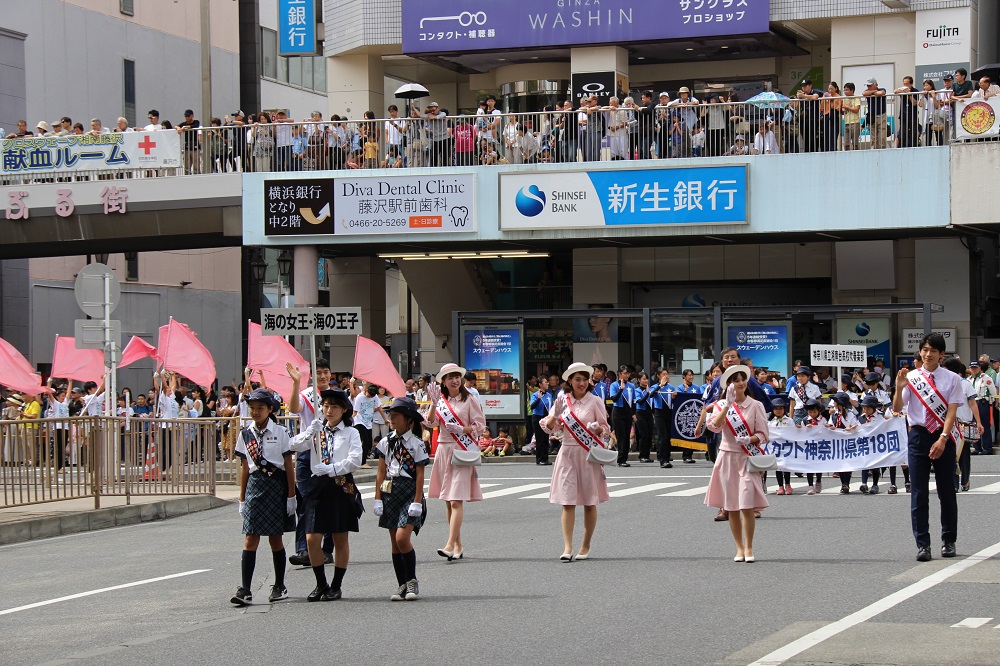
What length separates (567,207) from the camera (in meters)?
30.6

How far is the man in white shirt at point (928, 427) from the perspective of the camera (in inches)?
484

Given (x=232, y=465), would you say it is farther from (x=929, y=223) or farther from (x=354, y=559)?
(x=929, y=223)

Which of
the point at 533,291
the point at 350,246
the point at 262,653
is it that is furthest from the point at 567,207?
the point at 262,653

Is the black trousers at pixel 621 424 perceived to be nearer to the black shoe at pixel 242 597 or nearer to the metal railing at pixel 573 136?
the metal railing at pixel 573 136

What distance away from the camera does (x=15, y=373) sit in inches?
1004

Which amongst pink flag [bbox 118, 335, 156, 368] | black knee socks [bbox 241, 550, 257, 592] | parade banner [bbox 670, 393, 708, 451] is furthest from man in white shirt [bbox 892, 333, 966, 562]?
pink flag [bbox 118, 335, 156, 368]

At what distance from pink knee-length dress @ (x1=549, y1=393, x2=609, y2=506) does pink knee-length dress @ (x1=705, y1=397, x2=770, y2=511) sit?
98cm

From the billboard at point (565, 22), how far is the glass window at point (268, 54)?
18.6 m

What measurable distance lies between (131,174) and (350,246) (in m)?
4.95

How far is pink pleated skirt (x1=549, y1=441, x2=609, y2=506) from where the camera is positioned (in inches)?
528

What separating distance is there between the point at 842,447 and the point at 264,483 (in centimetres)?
1171

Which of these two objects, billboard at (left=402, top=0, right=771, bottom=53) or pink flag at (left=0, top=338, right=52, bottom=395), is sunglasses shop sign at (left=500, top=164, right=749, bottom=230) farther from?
pink flag at (left=0, top=338, right=52, bottom=395)

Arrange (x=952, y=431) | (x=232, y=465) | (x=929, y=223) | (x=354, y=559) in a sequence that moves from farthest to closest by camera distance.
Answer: (x=929, y=223)
(x=232, y=465)
(x=354, y=559)
(x=952, y=431)

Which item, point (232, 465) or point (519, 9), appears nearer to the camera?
point (232, 465)
